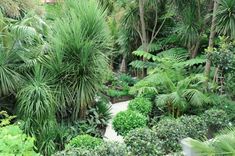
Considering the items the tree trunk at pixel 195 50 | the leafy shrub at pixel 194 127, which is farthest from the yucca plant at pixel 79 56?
the tree trunk at pixel 195 50

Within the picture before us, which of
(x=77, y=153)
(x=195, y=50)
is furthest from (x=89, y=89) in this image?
(x=195, y=50)

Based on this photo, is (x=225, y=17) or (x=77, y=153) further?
(x=225, y=17)

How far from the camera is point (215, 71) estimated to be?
8.73 meters

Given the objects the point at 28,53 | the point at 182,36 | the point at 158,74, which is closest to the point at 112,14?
the point at 182,36

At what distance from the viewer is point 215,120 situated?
6719mm

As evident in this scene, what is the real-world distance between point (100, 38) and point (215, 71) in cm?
309

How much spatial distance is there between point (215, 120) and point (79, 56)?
3026mm

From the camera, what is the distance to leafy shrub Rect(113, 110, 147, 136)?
7098 millimetres

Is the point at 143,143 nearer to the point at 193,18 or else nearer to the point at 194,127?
the point at 194,127

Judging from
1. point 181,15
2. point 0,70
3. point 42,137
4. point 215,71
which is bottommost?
point 42,137

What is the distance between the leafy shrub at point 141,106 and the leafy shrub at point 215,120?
5.26 feet

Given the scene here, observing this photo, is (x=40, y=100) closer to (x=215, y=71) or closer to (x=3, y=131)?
(x=3, y=131)

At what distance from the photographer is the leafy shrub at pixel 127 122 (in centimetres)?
710

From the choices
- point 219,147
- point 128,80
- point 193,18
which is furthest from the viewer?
point 128,80
